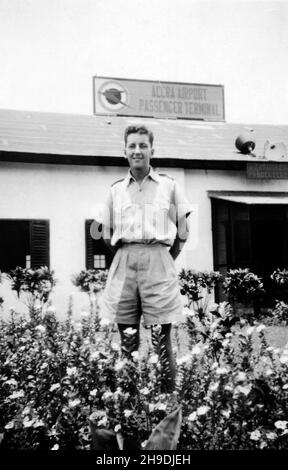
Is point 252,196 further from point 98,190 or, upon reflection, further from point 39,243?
point 39,243

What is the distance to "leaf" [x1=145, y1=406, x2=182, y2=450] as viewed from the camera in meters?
1.69

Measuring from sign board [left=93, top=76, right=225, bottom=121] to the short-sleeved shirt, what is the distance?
522 inches

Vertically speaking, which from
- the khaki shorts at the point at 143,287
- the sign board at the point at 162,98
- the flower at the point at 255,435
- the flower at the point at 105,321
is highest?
the sign board at the point at 162,98

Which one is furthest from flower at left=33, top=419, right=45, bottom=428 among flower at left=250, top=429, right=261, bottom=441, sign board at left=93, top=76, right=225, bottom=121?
sign board at left=93, top=76, right=225, bottom=121

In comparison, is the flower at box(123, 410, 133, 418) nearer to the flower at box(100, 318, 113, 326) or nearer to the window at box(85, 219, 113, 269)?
the flower at box(100, 318, 113, 326)

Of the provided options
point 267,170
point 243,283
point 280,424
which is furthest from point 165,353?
point 267,170

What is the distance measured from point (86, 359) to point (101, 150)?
287 inches

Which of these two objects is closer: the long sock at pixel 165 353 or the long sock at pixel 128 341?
the long sock at pixel 165 353

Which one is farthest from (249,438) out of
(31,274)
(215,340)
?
(31,274)

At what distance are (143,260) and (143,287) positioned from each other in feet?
0.50

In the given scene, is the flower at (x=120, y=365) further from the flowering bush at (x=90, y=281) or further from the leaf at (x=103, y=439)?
the flowering bush at (x=90, y=281)

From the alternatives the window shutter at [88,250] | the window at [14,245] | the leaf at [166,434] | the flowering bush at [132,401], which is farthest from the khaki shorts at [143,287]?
the window at [14,245]

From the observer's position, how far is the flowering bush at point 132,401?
82.0 inches

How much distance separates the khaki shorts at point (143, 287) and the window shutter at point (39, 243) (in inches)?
248
